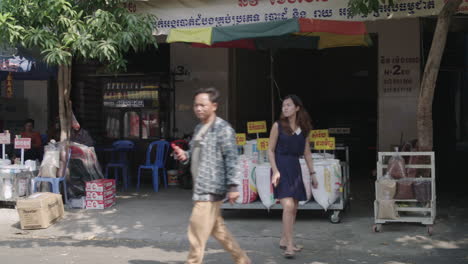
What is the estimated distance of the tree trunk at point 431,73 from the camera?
6.32m

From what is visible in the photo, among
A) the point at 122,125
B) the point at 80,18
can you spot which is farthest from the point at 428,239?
the point at 122,125

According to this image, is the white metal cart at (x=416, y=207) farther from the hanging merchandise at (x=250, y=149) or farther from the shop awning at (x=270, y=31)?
the hanging merchandise at (x=250, y=149)

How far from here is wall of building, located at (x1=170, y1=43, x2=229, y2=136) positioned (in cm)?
1152

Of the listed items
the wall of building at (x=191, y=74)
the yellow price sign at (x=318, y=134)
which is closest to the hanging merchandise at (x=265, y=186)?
the yellow price sign at (x=318, y=134)

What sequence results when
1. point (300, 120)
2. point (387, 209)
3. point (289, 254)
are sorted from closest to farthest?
point (289, 254), point (300, 120), point (387, 209)

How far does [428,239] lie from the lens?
6098mm

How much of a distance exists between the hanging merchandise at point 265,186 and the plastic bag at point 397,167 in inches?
63.5

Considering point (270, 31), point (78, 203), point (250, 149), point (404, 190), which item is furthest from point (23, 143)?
point (404, 190)

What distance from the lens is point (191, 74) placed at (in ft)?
38.3

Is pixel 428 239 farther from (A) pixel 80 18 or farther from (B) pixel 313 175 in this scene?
(A) pixel 80 18

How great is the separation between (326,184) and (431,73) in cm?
197

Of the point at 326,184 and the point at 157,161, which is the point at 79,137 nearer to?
the point at 157,161

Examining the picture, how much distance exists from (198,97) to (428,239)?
359cm

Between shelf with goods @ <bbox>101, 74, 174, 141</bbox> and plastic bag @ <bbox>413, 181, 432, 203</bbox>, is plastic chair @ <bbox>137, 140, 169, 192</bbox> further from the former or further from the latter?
plastic bag @ <bbox>413, 181, 432, 203</bbox>
